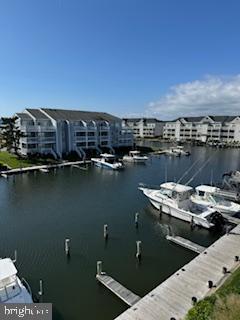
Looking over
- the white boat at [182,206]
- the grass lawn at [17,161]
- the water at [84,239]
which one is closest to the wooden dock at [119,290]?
the water at [84,239]

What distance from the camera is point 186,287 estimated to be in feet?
44.5

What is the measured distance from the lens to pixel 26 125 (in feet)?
187

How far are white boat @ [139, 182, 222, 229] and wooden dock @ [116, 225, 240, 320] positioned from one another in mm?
5088

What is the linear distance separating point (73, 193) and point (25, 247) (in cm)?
1542

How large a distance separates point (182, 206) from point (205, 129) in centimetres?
8668

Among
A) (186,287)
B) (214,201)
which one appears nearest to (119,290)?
(186,287)

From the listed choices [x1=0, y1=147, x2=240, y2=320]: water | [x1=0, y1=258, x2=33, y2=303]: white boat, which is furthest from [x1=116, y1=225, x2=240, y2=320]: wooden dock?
[x1=0, y1=258, x2=33, y2=303]: white boat

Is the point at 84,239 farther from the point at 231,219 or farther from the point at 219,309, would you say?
the point at 231,219

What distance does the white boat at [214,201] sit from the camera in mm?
24677

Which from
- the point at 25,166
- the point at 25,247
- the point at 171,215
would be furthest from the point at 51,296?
the point at 25,166

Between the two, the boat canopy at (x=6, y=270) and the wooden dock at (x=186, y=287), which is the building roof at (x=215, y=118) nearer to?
the wooden dock at (x=186, y=287)

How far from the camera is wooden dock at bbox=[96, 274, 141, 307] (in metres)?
13.6

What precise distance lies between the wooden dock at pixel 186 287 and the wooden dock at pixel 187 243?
145cm

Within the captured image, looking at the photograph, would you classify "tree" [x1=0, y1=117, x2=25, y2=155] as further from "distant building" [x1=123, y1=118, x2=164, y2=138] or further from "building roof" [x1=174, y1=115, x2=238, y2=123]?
"building roof" [x1=174, y1=115, x2=238, y2=123]
